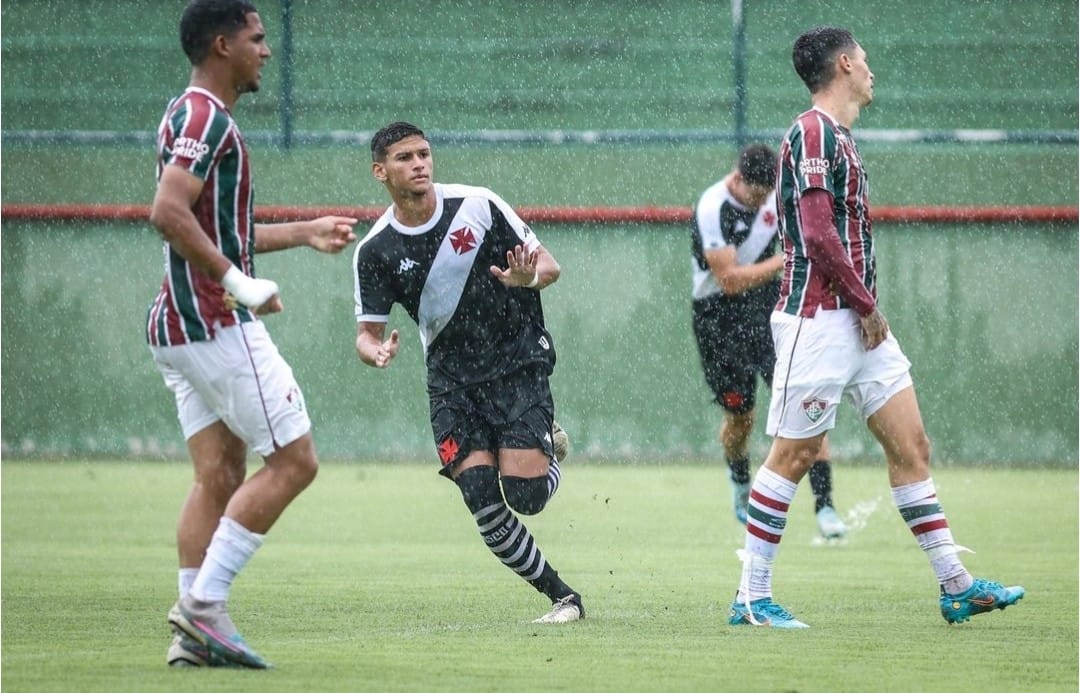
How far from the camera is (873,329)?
694 cm

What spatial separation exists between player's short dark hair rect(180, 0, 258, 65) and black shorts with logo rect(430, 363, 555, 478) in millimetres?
2212

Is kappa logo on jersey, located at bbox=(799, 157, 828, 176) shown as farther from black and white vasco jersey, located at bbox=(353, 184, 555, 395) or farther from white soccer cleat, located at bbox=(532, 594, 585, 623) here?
white soccer cleat, located at bbox=(532, 594, 585, 623)

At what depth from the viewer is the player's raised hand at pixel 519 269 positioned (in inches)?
277

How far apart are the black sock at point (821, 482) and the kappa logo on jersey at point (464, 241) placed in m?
3.76

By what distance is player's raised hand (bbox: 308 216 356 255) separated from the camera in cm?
587

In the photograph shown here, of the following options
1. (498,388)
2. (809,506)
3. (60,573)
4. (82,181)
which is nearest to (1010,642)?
(498,388)

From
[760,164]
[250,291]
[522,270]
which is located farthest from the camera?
[760,164]

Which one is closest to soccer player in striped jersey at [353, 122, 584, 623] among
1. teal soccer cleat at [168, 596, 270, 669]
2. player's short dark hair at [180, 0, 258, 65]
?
player's short dark hair at [180, 0, 258, 65]

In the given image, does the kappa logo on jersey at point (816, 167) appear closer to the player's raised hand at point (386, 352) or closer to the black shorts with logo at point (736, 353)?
the player's raised hand at point (386, 352)

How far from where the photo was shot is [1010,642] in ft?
21.8

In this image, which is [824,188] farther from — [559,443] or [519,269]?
[559,443]

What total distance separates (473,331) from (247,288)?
229 centimetres

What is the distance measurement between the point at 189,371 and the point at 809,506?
783 centimetres

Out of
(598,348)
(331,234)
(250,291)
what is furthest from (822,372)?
(598,348)
